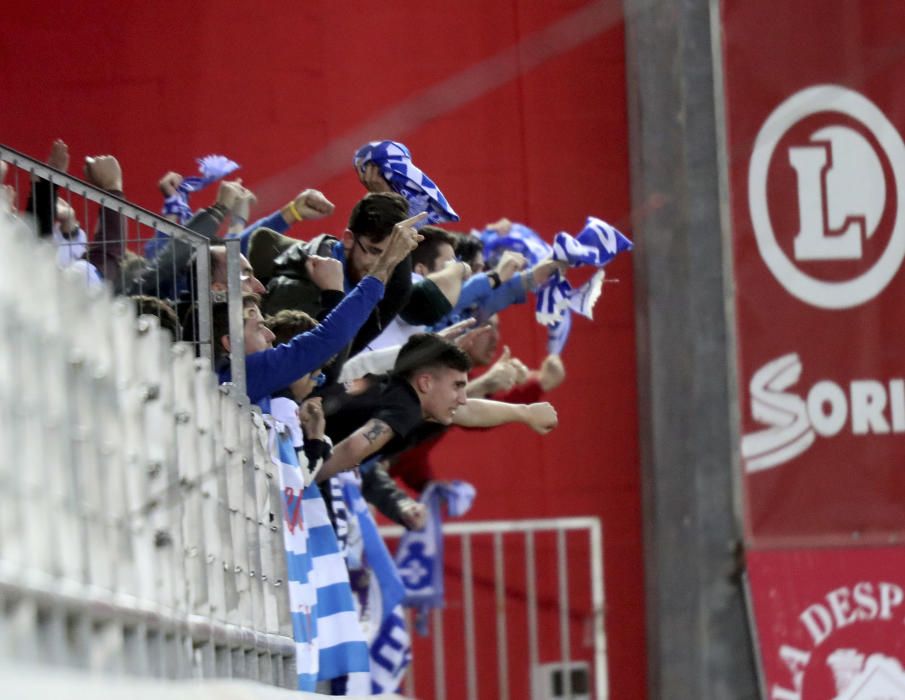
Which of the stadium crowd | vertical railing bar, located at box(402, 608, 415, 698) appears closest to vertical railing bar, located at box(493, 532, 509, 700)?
vertical railing bar, located at box(402, 608, 415, 698)

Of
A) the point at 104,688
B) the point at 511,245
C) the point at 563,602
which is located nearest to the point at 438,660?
the point at 563,602

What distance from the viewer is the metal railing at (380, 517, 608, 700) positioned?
28.0 feet

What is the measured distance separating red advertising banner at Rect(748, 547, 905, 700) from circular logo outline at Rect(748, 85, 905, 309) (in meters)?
1.15

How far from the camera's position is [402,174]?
5297 mm

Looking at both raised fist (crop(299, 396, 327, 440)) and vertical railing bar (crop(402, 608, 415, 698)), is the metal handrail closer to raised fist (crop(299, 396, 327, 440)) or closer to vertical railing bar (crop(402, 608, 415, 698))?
raised fist (crop(299, 396, 327, 440))

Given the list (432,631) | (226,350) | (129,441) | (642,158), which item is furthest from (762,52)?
(129,441)

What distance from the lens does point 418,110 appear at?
342 inches

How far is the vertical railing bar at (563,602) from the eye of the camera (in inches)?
339

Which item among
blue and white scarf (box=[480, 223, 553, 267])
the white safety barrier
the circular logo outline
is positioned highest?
the circular logo outline

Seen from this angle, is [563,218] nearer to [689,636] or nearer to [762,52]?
[762,52]

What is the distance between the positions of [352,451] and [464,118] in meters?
3.90

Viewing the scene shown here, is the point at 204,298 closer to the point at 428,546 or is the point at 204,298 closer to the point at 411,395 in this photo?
the point at 411,395

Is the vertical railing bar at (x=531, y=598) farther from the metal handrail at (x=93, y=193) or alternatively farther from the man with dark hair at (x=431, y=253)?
the metal handrail at (x=93, y=193)

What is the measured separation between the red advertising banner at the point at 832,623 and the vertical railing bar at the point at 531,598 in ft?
3.27
